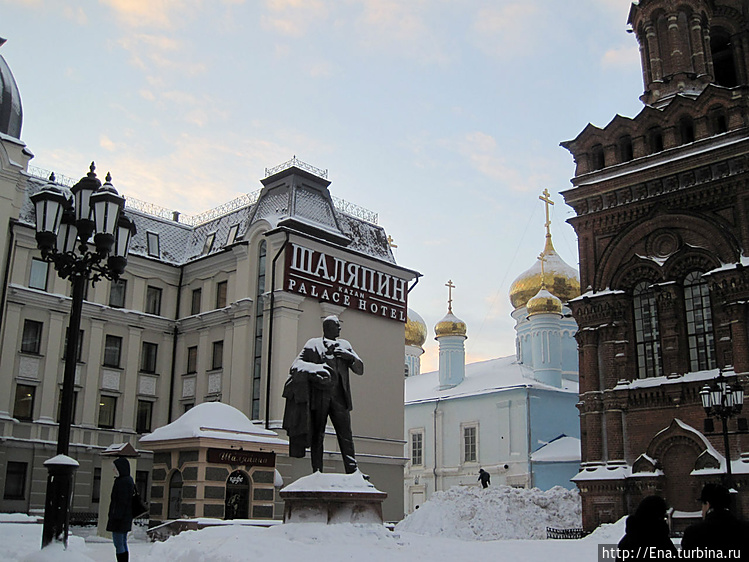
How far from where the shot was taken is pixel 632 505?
2422cm

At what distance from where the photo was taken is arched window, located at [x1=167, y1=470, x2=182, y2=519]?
64.1 feet

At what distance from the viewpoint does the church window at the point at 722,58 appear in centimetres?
3061

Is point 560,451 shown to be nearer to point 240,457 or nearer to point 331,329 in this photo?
point 240,457

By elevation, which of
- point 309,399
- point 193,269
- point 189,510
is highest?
point 193,269

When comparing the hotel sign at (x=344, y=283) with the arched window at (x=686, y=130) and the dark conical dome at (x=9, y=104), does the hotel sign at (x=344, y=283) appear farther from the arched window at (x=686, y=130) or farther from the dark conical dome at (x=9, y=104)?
the arched window at (x=686, y=130)

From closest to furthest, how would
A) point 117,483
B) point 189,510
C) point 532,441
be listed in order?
point 117,483 < point 189,510 < point 532,441

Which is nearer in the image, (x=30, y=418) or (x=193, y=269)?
(x=30, y=418)

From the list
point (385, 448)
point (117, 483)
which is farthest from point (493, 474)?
point (117, 483)

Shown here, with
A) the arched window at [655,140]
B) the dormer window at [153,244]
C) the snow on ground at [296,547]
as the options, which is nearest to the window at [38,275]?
the dormer window at [153,244]

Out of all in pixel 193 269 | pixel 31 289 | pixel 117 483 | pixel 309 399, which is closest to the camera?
pixel 117 483

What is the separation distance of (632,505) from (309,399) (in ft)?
48.4

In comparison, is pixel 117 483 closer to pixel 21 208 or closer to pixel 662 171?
pixel 662 171

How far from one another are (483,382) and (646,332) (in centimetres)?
2559

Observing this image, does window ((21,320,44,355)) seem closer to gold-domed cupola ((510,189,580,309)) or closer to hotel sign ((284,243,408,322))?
hotel sign ((284,243,408,322))
